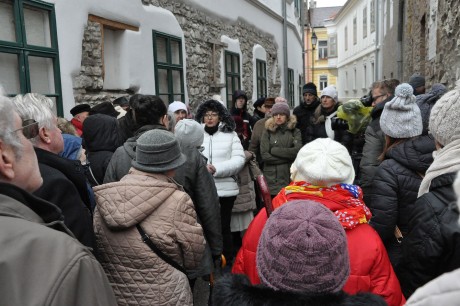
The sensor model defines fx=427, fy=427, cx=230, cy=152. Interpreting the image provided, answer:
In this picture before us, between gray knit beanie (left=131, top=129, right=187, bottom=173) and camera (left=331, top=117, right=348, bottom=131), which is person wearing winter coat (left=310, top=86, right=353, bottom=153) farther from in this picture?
gray knit beanie (left=131, top=129, right=187, bottom=173)

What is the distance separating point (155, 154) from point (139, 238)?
1.60 ft

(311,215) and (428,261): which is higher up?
(311,215)

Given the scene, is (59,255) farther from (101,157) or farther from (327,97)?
(327,97)

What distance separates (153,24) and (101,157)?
465 centimetres

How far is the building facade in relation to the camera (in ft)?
Result: 16.4

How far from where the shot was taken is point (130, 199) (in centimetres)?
228

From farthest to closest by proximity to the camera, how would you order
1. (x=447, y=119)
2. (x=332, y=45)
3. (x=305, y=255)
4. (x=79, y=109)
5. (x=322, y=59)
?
1. (x=322, y=59)
2. (x=332, y=45)
3. (x=79, y=109)
4. (x=447, y=119)
5. (x=305, y=255)

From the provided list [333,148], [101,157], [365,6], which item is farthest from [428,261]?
[365,6]

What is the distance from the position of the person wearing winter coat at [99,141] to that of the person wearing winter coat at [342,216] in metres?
1.69

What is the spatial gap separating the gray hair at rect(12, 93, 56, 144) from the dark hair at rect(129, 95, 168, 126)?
3.55 ft

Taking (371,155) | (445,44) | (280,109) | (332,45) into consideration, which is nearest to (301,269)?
(371,155)

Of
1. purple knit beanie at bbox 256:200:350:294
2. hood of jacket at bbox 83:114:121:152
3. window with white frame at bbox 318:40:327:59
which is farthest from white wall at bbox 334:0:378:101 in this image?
purple knit beanie at bbox 256:200:350:294

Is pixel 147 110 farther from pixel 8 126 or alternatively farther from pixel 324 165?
pixel 8 126

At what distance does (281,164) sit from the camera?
5.44 metres
